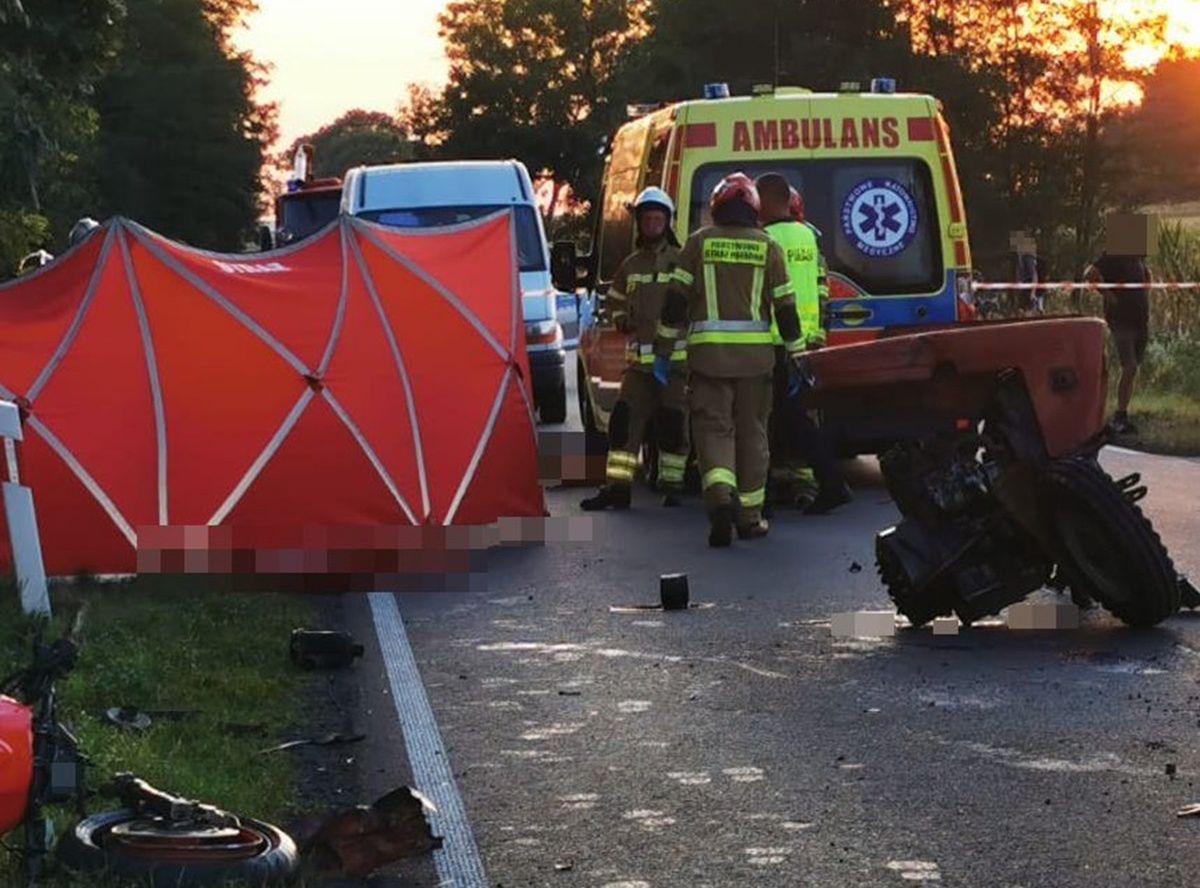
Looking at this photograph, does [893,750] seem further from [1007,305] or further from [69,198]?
[69,198]

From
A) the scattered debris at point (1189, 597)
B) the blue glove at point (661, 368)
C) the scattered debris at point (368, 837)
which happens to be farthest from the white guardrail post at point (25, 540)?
the blue glove at point (661, 368)

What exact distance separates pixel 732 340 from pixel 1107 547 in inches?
136

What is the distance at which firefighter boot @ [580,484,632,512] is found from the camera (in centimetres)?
1327

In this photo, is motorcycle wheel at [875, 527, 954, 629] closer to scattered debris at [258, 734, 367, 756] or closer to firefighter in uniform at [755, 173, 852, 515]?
scattered debris at [258, 734, 367, 756]

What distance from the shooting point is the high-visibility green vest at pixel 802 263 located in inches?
496

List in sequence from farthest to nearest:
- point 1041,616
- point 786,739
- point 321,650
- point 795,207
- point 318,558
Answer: point 795,207
point 318,558
point 1041,616
point 321,650
point 786,739

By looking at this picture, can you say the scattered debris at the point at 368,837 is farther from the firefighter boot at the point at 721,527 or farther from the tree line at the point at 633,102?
the tree line at the point at 633,102

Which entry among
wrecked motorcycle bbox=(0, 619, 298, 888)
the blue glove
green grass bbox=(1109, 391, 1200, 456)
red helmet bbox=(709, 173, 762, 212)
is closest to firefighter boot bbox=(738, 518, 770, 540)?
the blue glove

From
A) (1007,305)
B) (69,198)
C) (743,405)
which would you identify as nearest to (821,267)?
(743,405)

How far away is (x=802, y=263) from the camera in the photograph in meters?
12.6

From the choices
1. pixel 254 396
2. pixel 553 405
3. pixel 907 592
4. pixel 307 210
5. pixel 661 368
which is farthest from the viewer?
Answer: pixel 307 210

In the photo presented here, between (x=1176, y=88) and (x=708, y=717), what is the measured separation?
4228 cm

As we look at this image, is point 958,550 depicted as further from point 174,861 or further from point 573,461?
point 573,461

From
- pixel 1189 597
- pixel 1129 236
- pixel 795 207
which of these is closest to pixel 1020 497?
pixel 1189 597
